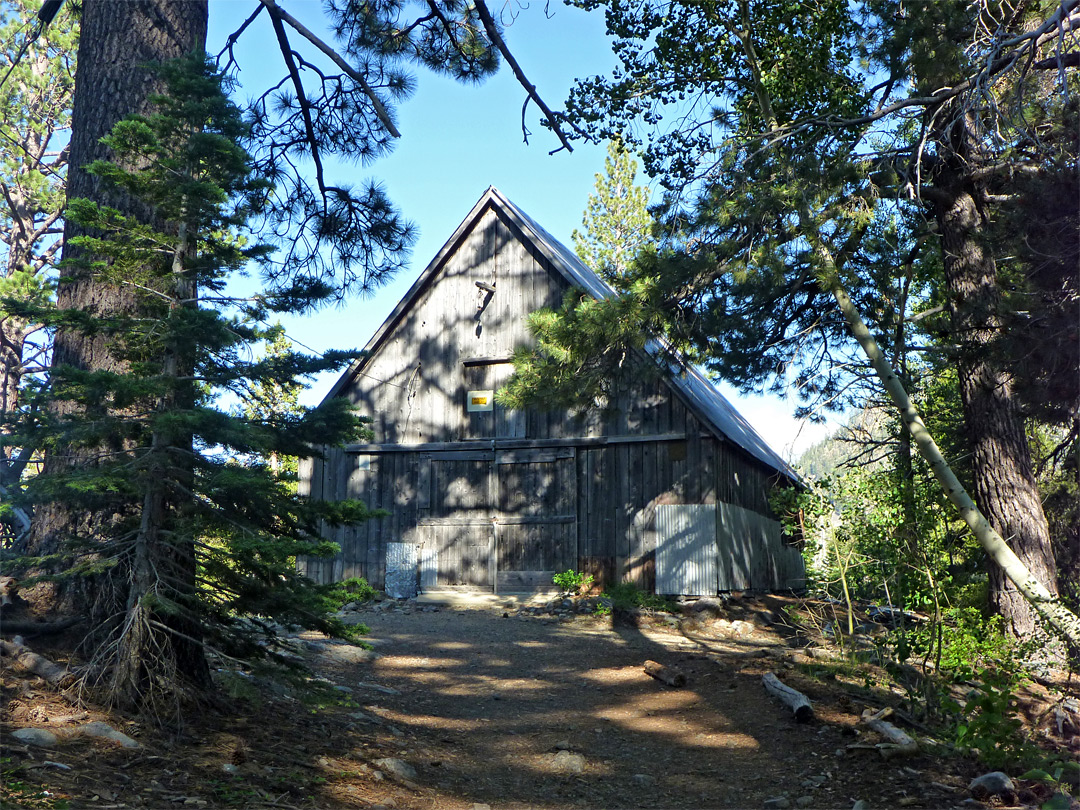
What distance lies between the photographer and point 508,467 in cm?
1730

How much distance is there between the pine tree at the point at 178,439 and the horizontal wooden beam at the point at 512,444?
10.9m

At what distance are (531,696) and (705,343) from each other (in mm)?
4864

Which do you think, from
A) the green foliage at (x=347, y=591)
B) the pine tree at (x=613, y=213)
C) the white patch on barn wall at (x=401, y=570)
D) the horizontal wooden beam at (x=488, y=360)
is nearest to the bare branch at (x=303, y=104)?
the green foliage at (x=347, y=591)

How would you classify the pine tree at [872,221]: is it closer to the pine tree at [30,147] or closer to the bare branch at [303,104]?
the bare branch at [303,104]

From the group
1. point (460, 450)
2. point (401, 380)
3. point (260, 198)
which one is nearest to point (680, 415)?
point (460, 450)

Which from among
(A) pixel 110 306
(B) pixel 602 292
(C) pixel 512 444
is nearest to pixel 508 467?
(C) pixel 512 444

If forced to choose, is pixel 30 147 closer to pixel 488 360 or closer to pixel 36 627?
pixel 488 360

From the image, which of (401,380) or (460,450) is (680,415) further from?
(401,380)

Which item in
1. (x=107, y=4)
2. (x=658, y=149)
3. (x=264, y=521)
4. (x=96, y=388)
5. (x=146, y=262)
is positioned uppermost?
(x=658, y=149)

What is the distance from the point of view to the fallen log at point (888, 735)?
6.10 meters

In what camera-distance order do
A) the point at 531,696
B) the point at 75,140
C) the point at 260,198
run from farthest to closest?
the point at 531,696 < the point at 260,198 < the point at 75,140

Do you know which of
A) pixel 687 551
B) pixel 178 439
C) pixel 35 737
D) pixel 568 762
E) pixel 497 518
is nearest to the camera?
pixel 35 737

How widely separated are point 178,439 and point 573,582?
1167 cm

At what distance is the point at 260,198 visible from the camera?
7.66m
